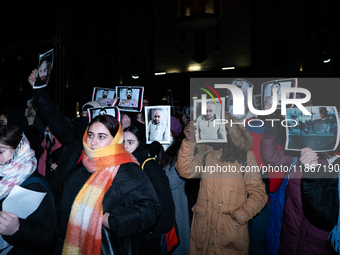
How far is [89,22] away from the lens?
1927cm

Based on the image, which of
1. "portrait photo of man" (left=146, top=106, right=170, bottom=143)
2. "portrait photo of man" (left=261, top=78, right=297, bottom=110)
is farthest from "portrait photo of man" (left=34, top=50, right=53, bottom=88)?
"portrait photo of man" (left=261, top=78, right=297, bottom=110)

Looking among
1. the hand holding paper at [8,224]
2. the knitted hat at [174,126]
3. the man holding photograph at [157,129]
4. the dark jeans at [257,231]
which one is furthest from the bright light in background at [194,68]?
the hand holding paper at [8,224]

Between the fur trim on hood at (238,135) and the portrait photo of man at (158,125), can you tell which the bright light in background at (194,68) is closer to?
the portrait photo of man at (158,125)

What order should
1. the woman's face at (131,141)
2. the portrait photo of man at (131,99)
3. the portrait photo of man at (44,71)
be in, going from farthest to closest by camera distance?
the portrait photo of man at (131,99), the portrait photo of man at (44,71), the woman's face at (131,141)

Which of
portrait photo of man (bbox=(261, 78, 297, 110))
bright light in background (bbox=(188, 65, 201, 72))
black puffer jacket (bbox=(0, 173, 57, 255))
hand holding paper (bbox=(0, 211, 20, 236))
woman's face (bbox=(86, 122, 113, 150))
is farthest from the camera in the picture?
bright light in background (bbox=(188, 65, 201, 72))

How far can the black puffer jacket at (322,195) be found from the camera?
2.06 meters

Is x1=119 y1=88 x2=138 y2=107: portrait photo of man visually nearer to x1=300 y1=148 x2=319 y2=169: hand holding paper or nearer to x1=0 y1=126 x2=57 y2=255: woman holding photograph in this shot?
x1=0 y1=126 x2=57 y2=255: woman holding photograph

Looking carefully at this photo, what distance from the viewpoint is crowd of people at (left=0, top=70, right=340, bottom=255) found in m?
1.83

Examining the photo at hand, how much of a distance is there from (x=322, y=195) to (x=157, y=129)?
73.6 inches

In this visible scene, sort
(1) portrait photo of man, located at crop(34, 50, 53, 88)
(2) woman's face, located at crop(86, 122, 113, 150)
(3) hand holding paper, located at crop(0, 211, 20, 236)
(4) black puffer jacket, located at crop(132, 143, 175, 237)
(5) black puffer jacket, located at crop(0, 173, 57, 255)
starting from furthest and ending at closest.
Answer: (1) portrait photo of man, located at crop(34, 50, 53, 88)
(4) black puffer jacket, located at crop(132, 143, 175, 237)
(2) woman's face, located at crop(86, 122, 113, 150)
(5) black puffer jacket, located at crop(0, 173, 57, 255)
(3) hand holding paper, located at crop(0, 211, 20, 236)

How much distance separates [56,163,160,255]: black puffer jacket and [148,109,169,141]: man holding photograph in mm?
1225

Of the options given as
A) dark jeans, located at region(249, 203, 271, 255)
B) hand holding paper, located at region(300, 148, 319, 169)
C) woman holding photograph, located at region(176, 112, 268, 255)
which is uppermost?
hand holding paper, located at region(300, 148, 319, 169)

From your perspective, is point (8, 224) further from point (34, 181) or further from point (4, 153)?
point (4, 153)

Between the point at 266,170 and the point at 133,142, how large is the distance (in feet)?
4.72
